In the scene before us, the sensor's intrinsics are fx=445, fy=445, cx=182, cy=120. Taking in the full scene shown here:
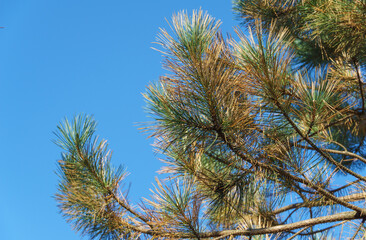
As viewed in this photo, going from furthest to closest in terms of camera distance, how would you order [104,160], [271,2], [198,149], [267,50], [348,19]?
[271,2], [348,19], [104,160], [198,149], [267,50]

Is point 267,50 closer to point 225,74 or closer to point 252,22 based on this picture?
point 225,74

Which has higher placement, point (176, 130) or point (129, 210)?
A: point (176, 130)

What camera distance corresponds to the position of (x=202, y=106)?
5.87 ft

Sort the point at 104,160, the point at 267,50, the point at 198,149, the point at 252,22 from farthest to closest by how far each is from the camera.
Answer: the point at 252,22 < the point at 104,160 < the point at 198,149 < the point at 267,50

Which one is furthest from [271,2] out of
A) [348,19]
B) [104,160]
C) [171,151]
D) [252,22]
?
[104,160]

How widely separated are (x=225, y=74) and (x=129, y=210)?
90cm

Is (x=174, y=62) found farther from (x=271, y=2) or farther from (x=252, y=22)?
(x=252, y=22)

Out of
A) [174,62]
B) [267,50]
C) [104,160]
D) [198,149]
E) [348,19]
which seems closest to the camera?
[267,50]

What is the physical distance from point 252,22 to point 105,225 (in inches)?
96.3

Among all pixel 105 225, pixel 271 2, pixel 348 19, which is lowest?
pixel 105 225

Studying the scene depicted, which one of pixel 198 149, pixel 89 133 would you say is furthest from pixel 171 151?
pixel 89 133

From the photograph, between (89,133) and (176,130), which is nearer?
(176,130)

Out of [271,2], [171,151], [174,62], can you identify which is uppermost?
[271,2]

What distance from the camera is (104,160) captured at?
223cm
